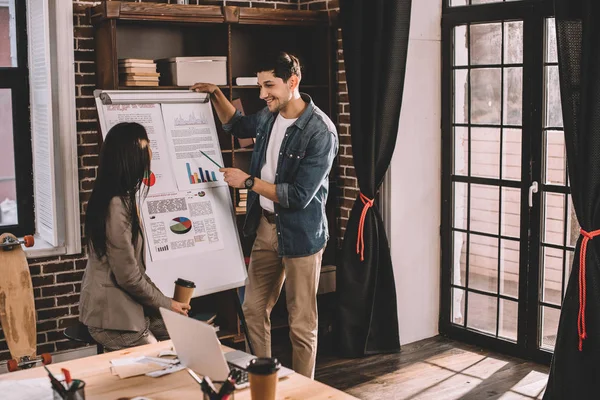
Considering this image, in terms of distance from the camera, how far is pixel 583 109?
3.85m

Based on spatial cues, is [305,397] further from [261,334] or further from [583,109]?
[583,109]

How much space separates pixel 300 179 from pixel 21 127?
184 centimetres

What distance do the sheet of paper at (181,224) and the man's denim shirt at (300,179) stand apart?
8.3 inches

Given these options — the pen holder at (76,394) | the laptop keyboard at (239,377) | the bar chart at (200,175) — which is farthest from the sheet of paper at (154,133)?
the pen holder at (76,394)

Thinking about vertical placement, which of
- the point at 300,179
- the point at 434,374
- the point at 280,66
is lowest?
the point at 434,374

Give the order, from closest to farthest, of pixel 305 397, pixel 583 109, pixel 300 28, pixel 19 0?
1. pixel 305 397
2. pixel 583 109
3. pixel 19 0
4. pixel 300 28

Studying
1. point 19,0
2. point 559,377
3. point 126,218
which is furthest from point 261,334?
point 19,0

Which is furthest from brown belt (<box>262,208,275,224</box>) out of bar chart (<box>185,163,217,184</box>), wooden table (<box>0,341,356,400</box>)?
wooden table (<box>0,341,356,400</box>)

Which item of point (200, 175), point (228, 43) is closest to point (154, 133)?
point (200, 175)

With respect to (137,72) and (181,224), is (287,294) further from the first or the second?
(137,72)

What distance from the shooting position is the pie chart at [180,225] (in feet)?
13.0

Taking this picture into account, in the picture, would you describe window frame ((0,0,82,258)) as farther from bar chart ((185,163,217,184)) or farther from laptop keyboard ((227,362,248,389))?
laptop keyboard ((227,362,248,389))

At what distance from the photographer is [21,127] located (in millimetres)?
4684

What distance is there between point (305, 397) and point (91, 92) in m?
2.90
